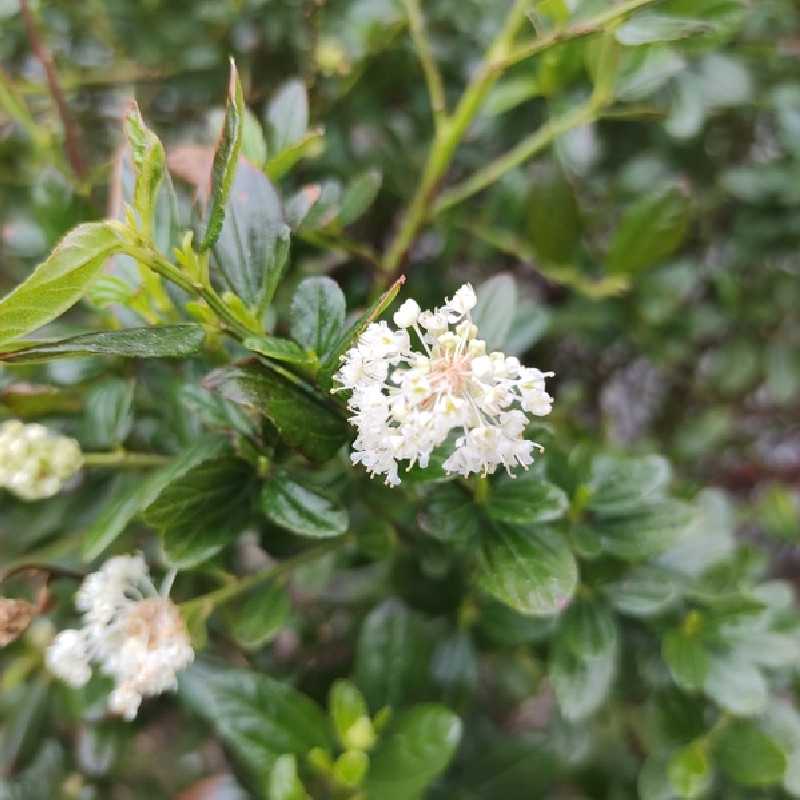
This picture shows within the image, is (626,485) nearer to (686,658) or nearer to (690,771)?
(686,658)

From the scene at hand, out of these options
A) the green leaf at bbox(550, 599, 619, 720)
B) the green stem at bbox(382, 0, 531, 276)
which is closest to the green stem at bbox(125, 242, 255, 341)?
the green stem at bbox(382, 0, 531, 276)

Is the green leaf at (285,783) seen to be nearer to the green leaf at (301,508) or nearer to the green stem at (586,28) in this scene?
the green leaf at (301,508)

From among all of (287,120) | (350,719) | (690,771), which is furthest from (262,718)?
(287,120)

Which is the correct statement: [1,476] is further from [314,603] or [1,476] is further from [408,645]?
[314,603]

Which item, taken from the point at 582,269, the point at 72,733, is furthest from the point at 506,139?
the point at 72,733

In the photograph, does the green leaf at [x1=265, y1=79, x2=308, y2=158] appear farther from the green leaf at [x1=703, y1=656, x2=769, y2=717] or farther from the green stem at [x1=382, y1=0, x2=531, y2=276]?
the green leaf at [x1=703, y1=656, x2=769, y2=717]

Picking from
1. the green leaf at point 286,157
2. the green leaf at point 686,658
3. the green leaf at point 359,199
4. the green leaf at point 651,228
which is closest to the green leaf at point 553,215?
the green leaf at point 651,228
